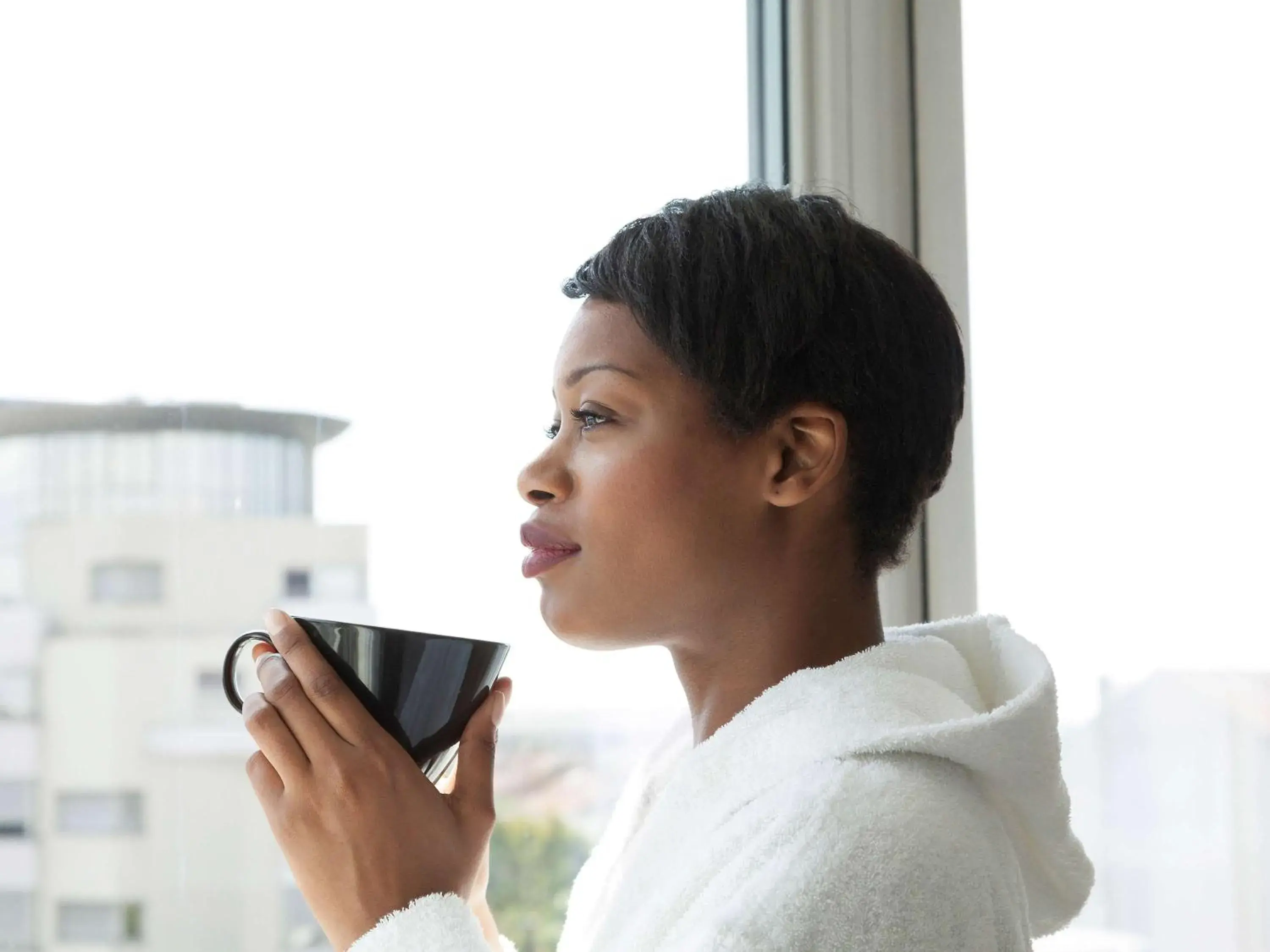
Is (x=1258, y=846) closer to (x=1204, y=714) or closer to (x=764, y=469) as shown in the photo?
→ (x=1204, y=714)

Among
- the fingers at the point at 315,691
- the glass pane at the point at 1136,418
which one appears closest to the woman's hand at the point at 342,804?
the fingers at the point at 315,691

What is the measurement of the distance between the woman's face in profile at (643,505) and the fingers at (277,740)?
0.19 metres

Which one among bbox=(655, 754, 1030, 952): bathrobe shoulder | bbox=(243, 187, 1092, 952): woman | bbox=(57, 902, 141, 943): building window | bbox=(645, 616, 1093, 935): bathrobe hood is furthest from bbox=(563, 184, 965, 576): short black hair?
bbox=(57, 902, 141, 943): building window

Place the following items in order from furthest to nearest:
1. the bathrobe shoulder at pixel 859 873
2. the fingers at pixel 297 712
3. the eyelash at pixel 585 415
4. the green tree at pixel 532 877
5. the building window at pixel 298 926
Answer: the green tree at pixel 532 877
the building window at pixel 298 926
the eyelash at pixel 585 415
the fingers at pixel 297 712
the bathrobe shoulder at pixel 859 873

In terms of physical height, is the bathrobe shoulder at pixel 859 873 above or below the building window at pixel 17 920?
above

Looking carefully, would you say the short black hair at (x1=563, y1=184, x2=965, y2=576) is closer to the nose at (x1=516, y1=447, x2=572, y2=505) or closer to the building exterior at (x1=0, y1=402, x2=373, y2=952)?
the nose at (x1=516, y1=447, x2=572, y2=505)

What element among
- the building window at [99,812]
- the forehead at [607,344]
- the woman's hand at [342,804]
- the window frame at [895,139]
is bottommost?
the building window at [99,812]

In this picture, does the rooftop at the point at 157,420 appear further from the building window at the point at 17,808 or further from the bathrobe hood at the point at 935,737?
the bathrobe hood at the point at 935,737

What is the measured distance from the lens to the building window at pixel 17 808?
37.4 inches

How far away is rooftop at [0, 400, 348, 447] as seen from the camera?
978mm

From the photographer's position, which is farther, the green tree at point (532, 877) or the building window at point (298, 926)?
the green tree at point (532, 877)

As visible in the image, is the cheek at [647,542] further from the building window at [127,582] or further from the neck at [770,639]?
the building window at [127,582]

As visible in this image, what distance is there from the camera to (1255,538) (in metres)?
1.54

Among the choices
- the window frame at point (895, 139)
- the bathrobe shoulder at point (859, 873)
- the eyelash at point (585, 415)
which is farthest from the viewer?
the window frame at point (895, 139)
